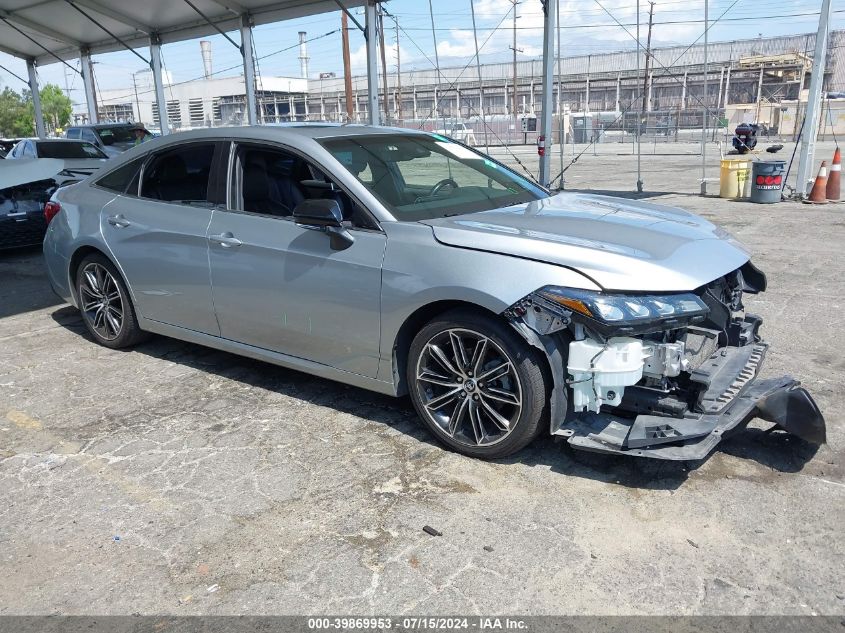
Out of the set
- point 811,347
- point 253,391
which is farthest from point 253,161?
point 811,347

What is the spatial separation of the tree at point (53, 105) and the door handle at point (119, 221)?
94.9 metres

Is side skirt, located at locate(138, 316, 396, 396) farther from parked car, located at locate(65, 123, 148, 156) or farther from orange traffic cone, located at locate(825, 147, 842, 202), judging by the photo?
parked car, located at locate(65, 123, 148, 156)

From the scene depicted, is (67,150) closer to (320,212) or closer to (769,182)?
(320,212)

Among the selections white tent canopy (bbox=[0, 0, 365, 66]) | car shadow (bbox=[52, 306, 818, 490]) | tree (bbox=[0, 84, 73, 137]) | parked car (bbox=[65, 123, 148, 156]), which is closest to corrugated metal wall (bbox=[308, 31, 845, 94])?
tree (bbox=[0, 84, 73, 137])

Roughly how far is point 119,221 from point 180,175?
24.1 inches

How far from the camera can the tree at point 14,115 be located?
74.1 m

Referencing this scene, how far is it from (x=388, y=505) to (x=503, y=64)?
74227mm

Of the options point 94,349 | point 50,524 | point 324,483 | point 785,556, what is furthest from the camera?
point 94,349

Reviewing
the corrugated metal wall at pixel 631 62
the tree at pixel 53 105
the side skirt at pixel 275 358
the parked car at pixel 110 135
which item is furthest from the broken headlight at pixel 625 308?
the tree at pixel 53 105

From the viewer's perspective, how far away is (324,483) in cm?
350

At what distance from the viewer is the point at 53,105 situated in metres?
87.4

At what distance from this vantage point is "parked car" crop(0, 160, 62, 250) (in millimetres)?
9562

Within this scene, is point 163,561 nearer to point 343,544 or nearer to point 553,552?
point 343,544

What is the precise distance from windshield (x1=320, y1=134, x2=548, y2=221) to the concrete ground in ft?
4.11
